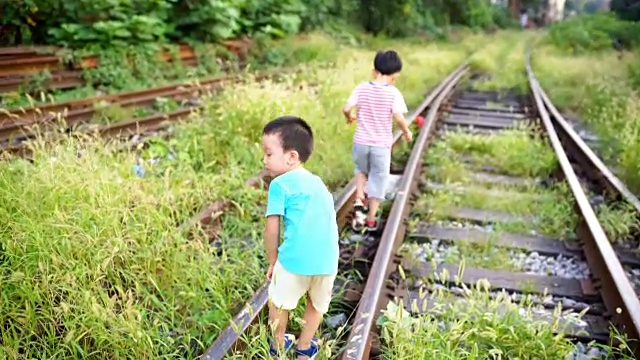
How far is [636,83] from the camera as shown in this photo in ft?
39.5

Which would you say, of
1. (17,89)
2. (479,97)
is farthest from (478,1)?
(17,89)

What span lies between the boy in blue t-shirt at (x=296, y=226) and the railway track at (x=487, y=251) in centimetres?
23

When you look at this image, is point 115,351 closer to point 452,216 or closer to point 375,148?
point 375,148

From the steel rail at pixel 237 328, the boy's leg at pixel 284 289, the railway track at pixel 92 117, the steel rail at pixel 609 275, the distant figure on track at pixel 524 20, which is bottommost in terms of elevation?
the distant figure on track at pixel 524 20

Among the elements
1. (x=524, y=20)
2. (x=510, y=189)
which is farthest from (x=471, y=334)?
(x=524, y=20)

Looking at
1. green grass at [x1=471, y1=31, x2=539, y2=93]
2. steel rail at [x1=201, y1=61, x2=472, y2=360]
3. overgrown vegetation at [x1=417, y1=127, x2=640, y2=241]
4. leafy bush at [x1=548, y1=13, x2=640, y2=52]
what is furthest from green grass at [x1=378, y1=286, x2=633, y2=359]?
leafy bush at [x1=548, y1=13, x2=640, y2=52]

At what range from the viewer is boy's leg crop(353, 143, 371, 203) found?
504cm

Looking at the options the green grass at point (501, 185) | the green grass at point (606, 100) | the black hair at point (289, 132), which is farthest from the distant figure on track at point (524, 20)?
the black hair at point (289, 132)

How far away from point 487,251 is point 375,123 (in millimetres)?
1260

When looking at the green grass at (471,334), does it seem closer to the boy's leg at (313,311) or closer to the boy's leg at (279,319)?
the boy's leg at (313,311)

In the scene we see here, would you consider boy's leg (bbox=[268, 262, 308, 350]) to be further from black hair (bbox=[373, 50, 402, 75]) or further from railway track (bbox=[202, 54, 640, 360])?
black hair (bbox=[373, 50, 402, 75])

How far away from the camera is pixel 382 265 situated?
393 centimetres

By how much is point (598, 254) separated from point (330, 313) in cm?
197

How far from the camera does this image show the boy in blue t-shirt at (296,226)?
2791mm
